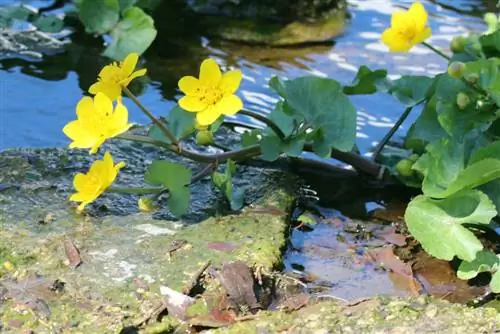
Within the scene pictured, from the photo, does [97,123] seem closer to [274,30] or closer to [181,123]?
[181,123]

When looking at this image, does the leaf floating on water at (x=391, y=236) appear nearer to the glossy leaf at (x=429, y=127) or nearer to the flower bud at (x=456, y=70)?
the glossy leaf at (x=429, y=127)

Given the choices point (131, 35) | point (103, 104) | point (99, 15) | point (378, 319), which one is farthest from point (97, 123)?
point (99, 15)

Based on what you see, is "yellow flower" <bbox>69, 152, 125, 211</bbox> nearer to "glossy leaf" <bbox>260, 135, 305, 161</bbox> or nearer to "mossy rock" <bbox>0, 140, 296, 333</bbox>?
"mossy rock" <bbox>0, 140, 296, 333</bbox>

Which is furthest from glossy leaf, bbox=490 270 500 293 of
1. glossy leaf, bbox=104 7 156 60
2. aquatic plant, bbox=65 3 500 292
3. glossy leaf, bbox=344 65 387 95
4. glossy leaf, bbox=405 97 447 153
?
glossy leaf, bbox=104 7 156 60

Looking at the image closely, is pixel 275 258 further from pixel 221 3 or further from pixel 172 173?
pixel 221 3

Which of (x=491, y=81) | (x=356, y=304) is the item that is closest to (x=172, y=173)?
(x=356, y=304)

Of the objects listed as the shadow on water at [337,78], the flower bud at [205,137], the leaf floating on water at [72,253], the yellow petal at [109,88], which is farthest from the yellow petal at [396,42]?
the leaf floating on water at [72,253]
